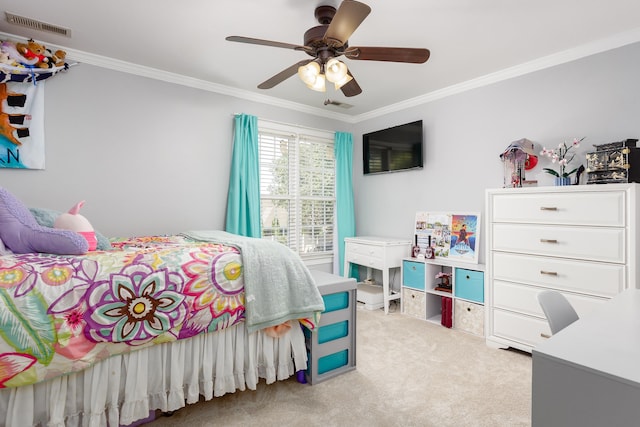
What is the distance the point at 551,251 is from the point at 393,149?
212cm

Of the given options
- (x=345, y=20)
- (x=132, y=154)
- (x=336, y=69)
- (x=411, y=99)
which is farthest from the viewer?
(x=411, y=99)

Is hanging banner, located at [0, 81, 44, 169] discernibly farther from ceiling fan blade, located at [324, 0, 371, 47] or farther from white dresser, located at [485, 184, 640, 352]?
white dresser, located at [485, 184, 640, 352]

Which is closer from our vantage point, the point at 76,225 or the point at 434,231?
the point at 76,225

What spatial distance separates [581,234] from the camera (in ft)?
7.82

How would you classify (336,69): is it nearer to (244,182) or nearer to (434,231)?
(244,182)

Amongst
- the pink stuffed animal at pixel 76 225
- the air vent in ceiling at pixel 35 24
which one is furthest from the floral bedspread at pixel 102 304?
the air vent in ceiling at pixel 35 24

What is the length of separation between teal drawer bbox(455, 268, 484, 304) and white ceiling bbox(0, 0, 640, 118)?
193cm

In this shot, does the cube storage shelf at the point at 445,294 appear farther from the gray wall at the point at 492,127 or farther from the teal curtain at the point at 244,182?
the teal curtain at the point at 244,182

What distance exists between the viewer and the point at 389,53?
2.02 meters

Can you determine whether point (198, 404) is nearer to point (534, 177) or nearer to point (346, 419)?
point (346, 419)

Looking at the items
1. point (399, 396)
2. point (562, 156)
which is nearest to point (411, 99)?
point (562, 156)

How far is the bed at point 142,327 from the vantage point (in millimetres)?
1380

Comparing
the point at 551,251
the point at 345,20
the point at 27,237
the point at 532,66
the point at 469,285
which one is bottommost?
the point at 469,285

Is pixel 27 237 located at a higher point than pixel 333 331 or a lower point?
higher
